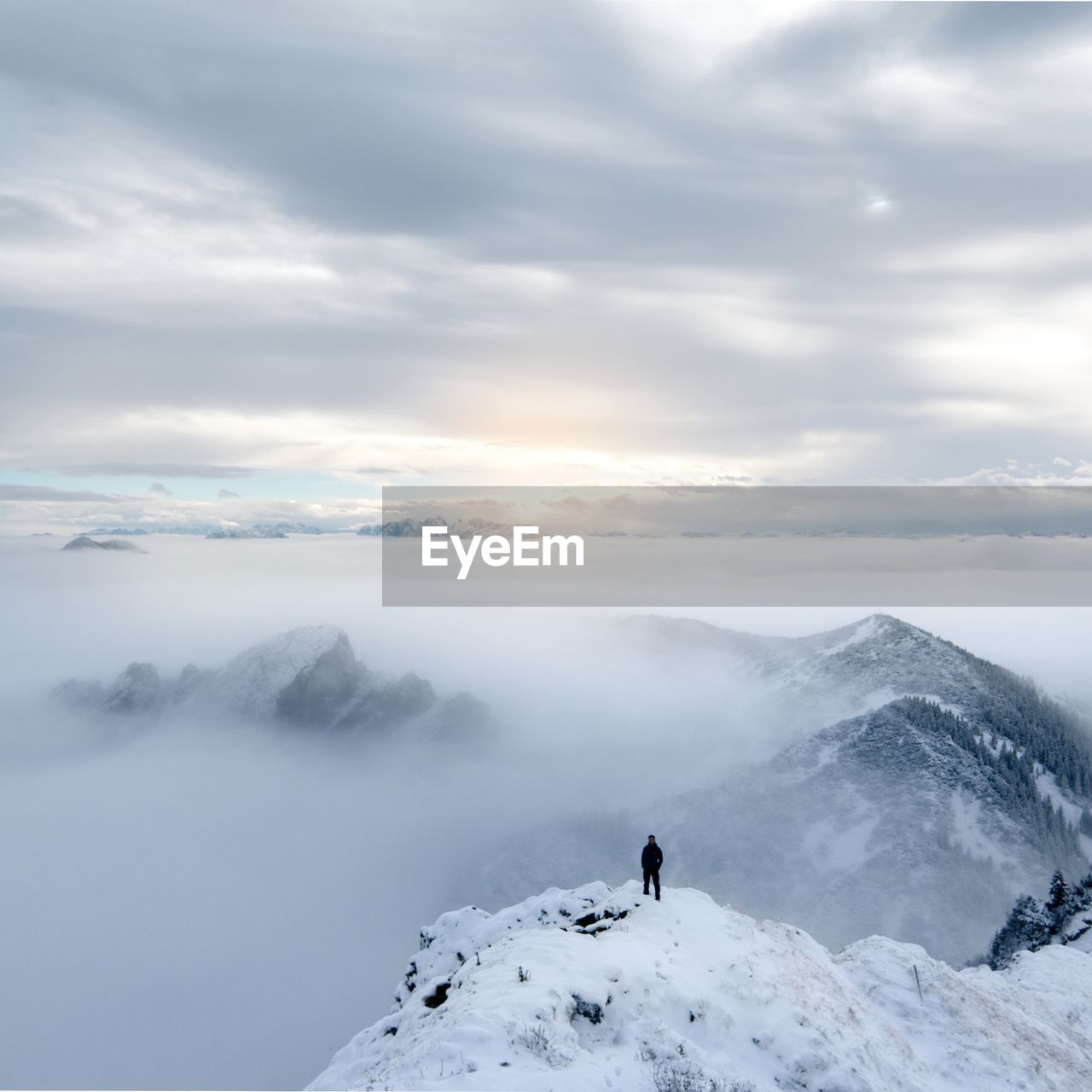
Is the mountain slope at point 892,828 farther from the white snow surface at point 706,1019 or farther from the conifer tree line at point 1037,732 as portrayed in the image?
the white snow surface at point 706,1019

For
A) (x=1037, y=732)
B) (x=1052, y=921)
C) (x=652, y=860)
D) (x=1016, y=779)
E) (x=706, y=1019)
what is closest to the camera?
(x=706, y=1019)

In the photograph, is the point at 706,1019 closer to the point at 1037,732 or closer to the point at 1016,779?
the point at 1016,779

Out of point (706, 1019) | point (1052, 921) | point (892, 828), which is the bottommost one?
point (892, 828)

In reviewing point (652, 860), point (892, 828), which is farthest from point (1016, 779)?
point (652, 860)

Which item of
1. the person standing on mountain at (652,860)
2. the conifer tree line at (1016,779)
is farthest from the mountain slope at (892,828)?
the person standing on mountain at (652,860)

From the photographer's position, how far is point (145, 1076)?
452 ft

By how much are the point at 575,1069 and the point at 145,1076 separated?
168 metres

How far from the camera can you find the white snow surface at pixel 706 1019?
18922 mm

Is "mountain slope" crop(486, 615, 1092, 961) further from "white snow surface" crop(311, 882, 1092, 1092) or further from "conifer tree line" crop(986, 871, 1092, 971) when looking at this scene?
"white snow surface" crop(311, 882, 1092, 1092)

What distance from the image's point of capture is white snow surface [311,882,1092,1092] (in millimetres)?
18922

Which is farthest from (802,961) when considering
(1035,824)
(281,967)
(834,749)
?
(281,967)

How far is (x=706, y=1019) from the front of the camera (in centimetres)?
2220

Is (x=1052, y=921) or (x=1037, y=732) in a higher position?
(x=1052, y=921)

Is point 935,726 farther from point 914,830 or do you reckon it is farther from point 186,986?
point 186,986
